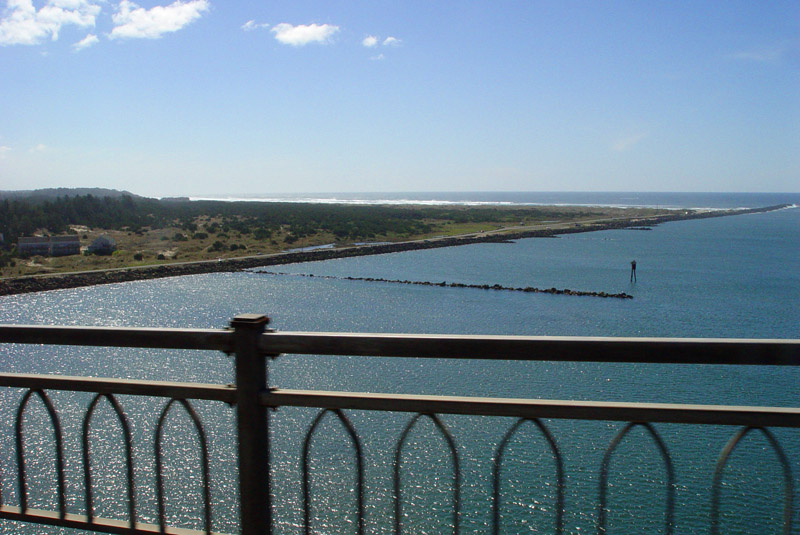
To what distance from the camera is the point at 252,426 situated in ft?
8.43

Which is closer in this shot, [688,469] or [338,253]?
[688,469]

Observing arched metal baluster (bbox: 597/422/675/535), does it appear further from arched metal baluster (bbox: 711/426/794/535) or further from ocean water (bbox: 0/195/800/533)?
ocean water (bbox: 0/195/800/533)

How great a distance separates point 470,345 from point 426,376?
50.5 ft

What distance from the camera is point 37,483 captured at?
11320 millimetres

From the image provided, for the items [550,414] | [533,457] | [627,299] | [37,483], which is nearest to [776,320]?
[627,299]

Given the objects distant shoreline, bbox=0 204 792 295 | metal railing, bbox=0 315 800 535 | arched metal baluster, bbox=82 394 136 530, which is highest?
metal railing, bbox=0 315 800 535

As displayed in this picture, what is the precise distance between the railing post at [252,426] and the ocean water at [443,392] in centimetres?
198

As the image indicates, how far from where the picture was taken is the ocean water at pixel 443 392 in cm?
1057

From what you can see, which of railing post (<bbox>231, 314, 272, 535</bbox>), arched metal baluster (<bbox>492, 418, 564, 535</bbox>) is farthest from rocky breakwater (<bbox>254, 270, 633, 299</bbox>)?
railing post (<bbox>231, 314, 272, 535</bbox>)

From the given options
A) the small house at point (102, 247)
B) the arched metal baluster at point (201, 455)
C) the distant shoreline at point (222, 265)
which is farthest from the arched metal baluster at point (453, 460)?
the small house at point (102, 247)

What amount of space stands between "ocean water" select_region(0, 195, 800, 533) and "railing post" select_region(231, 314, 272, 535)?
1.98m

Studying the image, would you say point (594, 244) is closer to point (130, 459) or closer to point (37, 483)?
point (37, 483)

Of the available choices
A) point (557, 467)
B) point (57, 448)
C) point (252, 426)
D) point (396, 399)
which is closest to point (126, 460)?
point (57, 448)

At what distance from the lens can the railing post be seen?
8.28 ft
